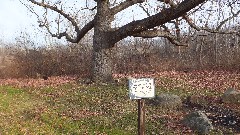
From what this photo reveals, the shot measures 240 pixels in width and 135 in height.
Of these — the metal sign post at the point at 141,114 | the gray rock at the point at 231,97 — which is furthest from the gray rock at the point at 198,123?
the gray rock at the point at 231,97

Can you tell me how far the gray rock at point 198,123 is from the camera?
36.4ft

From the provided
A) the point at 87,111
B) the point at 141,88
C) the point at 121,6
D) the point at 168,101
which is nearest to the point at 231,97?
the point at 168,101

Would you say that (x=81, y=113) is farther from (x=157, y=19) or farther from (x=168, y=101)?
(x=157, y=19)

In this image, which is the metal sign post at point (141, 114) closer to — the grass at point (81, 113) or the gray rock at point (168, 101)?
the grass at point (81, 113)

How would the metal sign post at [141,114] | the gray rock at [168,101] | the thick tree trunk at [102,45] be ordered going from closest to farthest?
the metal sign post at [141,114] < the gray rock at [168,101] < the thick tree trunk at [102,45]

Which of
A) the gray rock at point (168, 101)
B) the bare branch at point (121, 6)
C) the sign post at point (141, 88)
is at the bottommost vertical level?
the gray rock at point (168, 101)

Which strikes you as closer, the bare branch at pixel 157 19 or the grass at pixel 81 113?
the grass at pixel 81 113

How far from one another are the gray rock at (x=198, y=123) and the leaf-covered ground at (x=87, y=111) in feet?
0.66

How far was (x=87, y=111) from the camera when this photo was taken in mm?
14367

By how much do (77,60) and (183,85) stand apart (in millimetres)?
15894

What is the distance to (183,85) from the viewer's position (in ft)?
68.0

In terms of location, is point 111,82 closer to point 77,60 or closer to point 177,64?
point 77,60

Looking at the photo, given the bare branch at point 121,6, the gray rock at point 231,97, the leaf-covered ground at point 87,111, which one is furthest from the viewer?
the bare branch at point 121,6

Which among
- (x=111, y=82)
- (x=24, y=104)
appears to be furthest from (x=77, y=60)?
(x=24, y=104)
